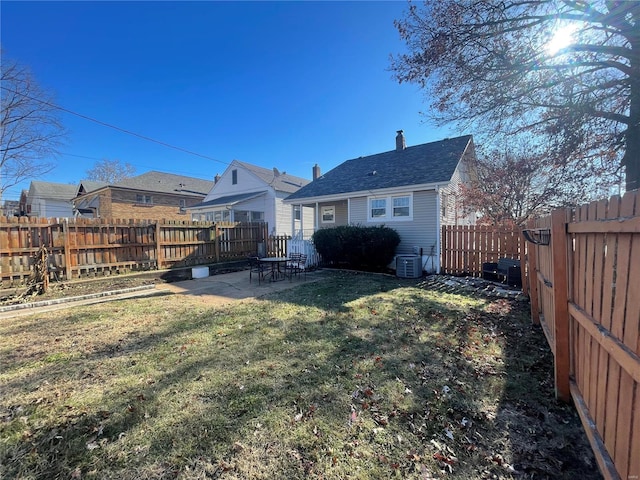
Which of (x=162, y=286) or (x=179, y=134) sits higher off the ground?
(x=179, y=134)

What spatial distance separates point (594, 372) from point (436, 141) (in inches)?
567

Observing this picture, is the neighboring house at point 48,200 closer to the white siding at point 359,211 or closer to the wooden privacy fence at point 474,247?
the white siding at point 359,211

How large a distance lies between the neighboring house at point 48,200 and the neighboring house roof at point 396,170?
33320 mm

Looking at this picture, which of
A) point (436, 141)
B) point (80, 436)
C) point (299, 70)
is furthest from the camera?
point (436, 141)

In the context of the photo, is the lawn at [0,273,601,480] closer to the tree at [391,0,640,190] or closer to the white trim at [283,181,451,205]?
the tree at [391,0,640,190]

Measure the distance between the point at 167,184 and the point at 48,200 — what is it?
54.4 ft

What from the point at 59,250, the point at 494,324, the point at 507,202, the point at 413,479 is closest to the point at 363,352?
the point at 413,479

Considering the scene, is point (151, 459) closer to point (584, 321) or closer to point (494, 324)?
point (584, 321)

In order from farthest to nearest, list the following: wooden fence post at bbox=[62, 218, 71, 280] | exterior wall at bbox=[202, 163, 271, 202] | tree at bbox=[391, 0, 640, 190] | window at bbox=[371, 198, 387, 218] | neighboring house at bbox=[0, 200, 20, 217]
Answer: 1. neighboring house at bbox=[0, 200, 20, 217]
2. exterior wall at bbox=[202, 163, 271, 202]
3. window at bbox=[371, 198, 387, 218]
4. wooden fence post at bbox=[62, 218, 71, 280]
5. tree at bbox=[391, 0, 640, 190]

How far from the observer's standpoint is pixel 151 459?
2.00 m

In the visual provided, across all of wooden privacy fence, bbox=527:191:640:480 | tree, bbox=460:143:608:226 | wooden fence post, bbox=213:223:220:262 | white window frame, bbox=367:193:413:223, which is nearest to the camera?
wooden privacy fence, bbox=527:191:640:480

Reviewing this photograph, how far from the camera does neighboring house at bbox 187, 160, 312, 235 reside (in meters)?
19.8

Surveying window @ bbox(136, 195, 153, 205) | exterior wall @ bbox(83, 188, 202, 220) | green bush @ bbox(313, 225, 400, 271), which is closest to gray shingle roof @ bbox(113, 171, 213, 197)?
exterior wall @ bbox(83, 188, 202, 220)

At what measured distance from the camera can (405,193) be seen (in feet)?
36.8
